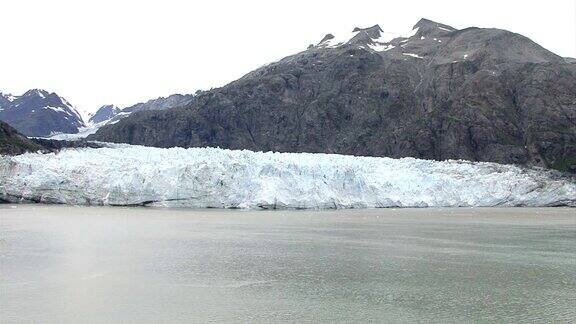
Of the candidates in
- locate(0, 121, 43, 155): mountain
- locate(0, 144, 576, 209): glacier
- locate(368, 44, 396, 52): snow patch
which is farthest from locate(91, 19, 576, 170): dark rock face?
locate(0, 121, 43, 155): mountain

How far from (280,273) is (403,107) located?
96.9 metres

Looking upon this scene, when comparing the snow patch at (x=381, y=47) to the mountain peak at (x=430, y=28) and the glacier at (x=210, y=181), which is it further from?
the glacier at (x=210, y=181)

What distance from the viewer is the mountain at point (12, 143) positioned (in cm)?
5669

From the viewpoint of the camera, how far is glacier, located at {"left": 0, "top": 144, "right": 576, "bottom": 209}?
3853 cm

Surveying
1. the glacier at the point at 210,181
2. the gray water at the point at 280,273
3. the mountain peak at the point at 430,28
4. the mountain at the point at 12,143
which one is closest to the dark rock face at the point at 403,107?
the mountain peak at the point at 430,28

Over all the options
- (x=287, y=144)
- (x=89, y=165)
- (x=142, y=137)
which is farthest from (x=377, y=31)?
(x=89, y=165)

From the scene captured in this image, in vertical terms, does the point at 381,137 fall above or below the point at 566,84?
below

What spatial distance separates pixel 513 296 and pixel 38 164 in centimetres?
3505

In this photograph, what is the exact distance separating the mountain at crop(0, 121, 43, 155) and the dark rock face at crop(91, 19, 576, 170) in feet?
166

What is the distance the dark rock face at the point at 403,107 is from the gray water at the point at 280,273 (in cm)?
6528

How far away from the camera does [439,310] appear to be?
1143 cm

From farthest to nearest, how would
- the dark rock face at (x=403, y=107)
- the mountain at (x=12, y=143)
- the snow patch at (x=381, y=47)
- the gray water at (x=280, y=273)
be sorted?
1. the snow patch at (x=381, y=47)
2. the dark rock face at (x=403, y=107)
3. the mountain at (x=12, y=143)
4. the gray water at (x=280, y=273)

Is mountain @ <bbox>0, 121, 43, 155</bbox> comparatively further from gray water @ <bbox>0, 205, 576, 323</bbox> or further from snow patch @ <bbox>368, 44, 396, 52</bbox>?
snow patch @ <bbox>368, 44, 396, 52</bbox>

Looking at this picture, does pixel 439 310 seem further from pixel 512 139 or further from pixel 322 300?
pixel 512 139
